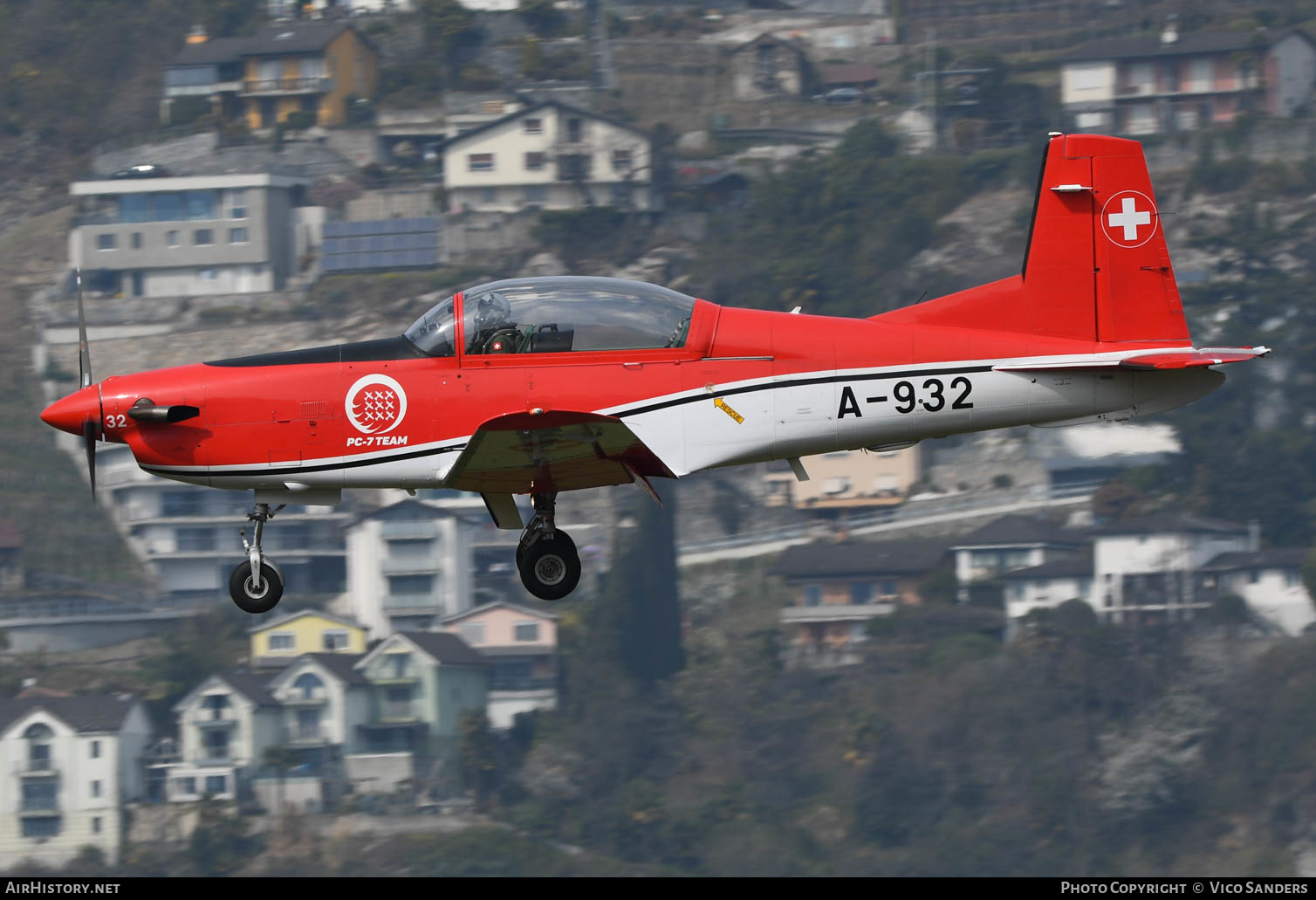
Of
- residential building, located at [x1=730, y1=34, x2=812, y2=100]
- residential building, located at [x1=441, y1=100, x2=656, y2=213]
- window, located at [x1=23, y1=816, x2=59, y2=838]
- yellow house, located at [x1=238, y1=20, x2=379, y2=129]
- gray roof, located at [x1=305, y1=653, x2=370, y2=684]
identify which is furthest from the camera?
yellow house, located at [x1=238, y1=20, x2=379, y2=129]

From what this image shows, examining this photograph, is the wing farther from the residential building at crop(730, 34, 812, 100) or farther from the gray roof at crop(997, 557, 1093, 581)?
the residential building at crop(730, 34, 812, 100)

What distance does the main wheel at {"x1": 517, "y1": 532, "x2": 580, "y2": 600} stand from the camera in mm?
13836

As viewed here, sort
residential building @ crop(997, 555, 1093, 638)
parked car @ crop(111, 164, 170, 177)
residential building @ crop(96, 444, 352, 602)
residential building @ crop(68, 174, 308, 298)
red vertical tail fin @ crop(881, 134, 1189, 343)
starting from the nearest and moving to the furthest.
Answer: red vertical tail fin @ crop(881, 134, 1189, 343), residential building @ crop(997, 555, 1093, 638), residential building @ crop(96, 444, 352, 602), residential building @ crop(68, 174, 308, 298), parked car @ crop(111, 164, 170, 177)

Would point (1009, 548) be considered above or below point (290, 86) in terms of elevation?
below

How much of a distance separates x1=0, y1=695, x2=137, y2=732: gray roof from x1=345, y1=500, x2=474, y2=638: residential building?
44.1 feet

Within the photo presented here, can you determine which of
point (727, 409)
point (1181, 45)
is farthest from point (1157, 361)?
point (1181, 45)

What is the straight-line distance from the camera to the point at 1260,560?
103500mm

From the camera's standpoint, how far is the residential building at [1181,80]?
452 feet

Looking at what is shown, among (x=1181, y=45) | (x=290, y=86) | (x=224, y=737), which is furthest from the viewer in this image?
(x=290, y=86)

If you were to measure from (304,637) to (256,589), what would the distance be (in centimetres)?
8548

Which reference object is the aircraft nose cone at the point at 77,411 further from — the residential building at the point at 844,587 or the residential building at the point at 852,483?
the residential building at the point at 852,483

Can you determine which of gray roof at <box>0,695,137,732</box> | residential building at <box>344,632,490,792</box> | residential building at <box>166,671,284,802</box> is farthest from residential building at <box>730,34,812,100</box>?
gray roof at <box>0,695,137,732</box>

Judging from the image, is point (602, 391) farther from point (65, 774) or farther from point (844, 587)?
point (844, 587)

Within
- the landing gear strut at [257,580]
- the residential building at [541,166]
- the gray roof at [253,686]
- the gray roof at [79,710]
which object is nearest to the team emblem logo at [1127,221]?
the landing gear strut at [257,580]
